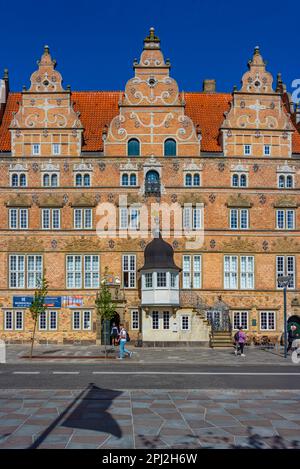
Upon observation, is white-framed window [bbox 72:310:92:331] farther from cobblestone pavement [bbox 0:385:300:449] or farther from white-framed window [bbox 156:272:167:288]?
cobblestone pavement [bbox 0:385:300:449]

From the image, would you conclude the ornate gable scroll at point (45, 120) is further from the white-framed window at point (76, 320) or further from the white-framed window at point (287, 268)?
the white-framed window at point (287, 268)

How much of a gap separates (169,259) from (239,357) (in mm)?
10387

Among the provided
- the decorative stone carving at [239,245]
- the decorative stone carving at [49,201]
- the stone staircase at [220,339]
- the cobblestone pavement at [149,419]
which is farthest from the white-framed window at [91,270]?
the cobblestone pavement at [149,419]

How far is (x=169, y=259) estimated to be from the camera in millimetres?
40812

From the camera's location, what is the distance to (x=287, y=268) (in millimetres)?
42688

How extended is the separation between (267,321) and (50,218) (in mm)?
17086

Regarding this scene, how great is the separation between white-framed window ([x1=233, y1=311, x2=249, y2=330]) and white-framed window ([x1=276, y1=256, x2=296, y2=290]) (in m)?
3.15

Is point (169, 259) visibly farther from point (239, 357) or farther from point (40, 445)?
point (40, 445)

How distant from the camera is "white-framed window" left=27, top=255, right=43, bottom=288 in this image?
4203 cm

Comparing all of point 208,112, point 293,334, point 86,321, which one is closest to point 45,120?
point 208,112

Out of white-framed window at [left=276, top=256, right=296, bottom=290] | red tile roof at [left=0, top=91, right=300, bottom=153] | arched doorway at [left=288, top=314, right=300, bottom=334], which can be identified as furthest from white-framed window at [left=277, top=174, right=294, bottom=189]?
arched doorway at [left=288, top=314, right=300, bottom=334]

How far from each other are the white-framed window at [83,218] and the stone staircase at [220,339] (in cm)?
1167

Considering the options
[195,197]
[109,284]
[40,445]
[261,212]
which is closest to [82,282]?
[109,284]
